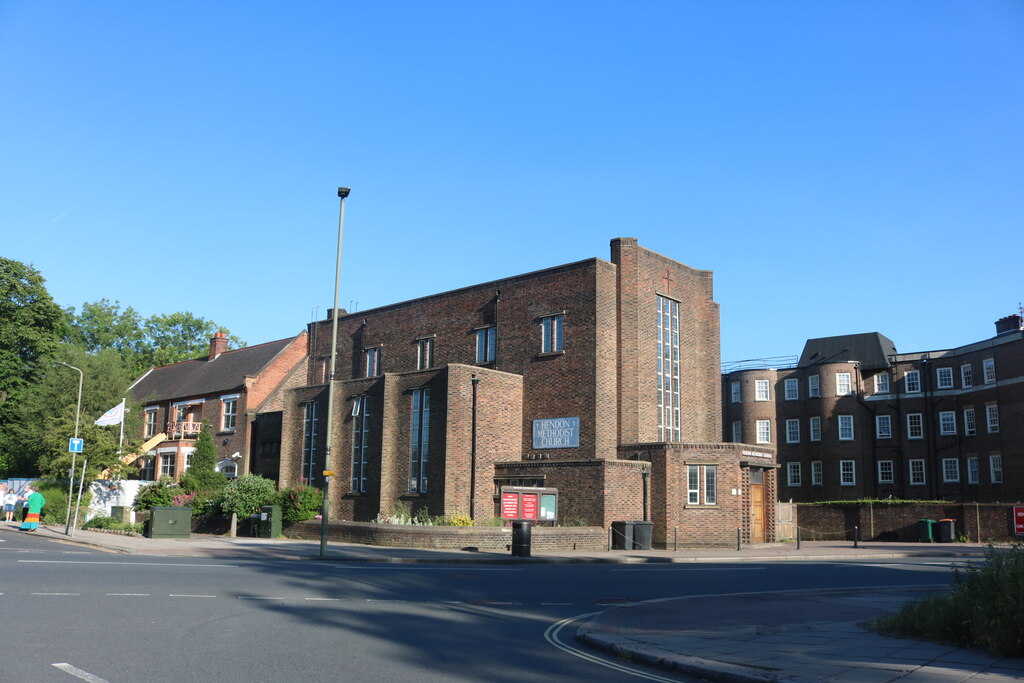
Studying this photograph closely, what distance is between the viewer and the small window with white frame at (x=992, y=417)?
4797cm

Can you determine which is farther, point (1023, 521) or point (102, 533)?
point (102, 533)

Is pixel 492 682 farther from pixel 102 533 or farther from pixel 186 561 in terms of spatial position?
pixel 102 533

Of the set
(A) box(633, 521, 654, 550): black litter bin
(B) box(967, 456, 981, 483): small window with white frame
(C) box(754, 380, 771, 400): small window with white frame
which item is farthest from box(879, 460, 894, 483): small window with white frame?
(A) box(633, 521, 654, 550): black litter bin

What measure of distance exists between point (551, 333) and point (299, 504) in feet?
41.6

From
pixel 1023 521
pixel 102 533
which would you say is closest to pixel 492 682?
pixel 1023 521

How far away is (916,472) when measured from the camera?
53.5 meters

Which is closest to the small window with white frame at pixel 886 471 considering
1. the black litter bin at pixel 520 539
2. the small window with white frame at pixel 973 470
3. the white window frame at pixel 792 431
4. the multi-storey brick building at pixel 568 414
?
the small window with white frame at pixel 973 470

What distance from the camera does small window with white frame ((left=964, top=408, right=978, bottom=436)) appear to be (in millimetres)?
49656

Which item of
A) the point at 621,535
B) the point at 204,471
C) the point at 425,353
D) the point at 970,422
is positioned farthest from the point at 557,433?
the point at 970,422

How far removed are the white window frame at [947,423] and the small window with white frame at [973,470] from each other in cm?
224

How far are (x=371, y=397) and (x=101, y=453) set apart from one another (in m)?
12.3

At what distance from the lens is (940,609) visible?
1012 centimetres

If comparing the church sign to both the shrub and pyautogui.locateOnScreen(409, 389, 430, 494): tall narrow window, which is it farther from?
the shrub

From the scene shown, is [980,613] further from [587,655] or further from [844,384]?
[844,384]
